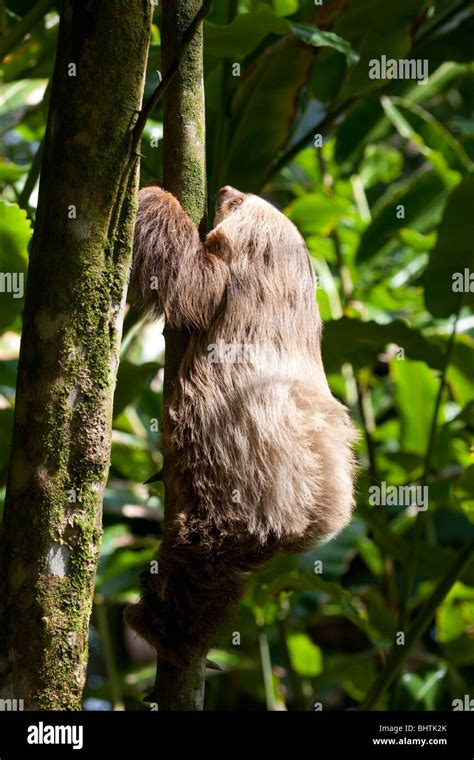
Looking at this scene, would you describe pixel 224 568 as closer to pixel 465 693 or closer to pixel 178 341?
pixel 178 341

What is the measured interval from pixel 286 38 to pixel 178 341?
133 centimetres

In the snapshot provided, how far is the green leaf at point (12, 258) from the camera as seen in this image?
2.61 metres

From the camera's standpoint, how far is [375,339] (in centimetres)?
331

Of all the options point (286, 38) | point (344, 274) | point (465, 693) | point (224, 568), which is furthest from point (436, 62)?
point (465, 693)

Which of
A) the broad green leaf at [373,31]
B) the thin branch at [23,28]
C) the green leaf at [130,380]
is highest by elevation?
the broad green leaf at [373,31]

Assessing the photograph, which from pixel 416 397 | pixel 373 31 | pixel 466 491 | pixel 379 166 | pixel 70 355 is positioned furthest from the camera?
pixel 379 166

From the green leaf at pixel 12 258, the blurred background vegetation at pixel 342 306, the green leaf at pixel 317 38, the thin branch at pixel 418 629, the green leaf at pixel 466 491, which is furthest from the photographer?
the blurred background vegetation at pixel 342 306

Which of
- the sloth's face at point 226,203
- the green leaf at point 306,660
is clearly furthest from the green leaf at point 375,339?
the green leaf at point 306,660

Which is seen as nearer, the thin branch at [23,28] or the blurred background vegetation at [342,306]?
the thin branch at [23,28]

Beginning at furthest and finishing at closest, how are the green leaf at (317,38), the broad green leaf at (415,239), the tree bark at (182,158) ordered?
the broad green leaf at (415,239), the green leaf at (317,38), the tree bark at (182,158)

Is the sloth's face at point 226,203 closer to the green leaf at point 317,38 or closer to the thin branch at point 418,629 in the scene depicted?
the green leaf at point 317,38

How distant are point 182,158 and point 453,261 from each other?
1487 mm

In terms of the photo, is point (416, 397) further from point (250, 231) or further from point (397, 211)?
point (250, 231)

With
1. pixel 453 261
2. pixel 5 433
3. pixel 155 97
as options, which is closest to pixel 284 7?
pixel 453 261
